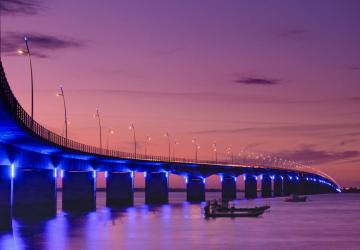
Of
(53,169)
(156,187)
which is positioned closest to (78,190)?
(53,169)

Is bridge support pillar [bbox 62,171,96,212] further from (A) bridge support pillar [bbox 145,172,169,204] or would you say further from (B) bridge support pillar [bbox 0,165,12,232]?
(B) bridge support pillar [bbox 0,165,12,232]

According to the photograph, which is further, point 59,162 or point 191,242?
→ point 59,162

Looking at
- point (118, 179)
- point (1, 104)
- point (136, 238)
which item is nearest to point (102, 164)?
point (118, 179)

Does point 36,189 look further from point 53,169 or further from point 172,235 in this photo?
point 172,235

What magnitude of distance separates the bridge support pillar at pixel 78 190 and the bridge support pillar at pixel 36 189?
715 inches

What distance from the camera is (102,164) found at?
136m

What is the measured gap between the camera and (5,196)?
71.6 metres

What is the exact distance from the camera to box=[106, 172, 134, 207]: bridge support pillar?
158875 millimetres

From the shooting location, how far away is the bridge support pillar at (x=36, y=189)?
106 meters

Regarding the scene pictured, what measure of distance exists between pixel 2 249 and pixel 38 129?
17.4 m

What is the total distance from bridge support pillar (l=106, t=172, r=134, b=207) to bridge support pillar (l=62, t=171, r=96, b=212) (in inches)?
1005

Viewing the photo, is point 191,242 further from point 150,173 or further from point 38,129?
point 150,173

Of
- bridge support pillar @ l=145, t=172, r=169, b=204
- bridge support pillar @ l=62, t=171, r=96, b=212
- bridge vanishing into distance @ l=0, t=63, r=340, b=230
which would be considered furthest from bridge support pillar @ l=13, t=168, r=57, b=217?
bridge support pillar @ l=145, t=172, r=169, b=204

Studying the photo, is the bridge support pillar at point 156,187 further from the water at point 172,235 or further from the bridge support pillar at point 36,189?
the bridge support pillar at point 36,189
